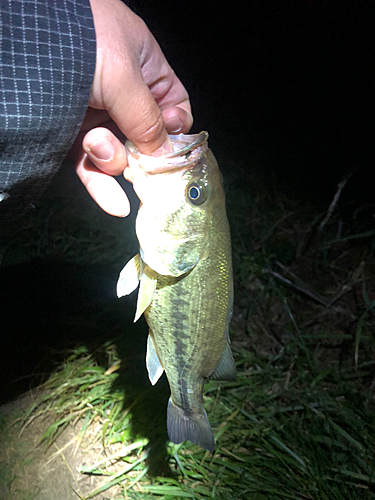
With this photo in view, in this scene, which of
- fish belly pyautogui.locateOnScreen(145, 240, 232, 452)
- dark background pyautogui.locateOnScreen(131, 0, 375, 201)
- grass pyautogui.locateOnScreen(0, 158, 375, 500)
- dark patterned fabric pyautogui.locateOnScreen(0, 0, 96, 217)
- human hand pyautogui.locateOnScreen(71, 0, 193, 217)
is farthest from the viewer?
dark background pyautogui.locateOnScreen(131, 0, 375, 201)

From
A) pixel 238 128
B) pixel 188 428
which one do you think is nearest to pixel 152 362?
pixel 188 428

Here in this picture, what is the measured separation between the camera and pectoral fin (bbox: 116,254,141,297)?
1.61m

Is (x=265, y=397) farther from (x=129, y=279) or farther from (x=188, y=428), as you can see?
(x=129, y=279)

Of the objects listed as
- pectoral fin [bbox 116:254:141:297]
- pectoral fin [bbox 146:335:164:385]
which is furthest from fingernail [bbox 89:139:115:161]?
pectoral fin [bbox 146:335:164:385]

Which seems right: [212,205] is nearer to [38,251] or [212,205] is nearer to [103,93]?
[103,93]

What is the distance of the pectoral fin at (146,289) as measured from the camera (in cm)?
151

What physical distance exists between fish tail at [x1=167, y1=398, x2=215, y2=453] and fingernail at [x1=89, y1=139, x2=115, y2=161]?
1311mm

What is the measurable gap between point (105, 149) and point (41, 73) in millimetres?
373

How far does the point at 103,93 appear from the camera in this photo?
1.34 m

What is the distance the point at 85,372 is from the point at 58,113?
2.06 m

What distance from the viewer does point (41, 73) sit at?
4.06 ft

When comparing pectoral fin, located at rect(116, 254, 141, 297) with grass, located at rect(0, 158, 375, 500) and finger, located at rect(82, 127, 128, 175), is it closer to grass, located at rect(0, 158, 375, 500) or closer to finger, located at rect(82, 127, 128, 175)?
finger, located at rect(82, 127, 128, 175)

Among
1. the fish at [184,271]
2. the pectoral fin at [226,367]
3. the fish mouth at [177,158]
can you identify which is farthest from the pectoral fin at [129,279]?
the pectoral fin at [226,367]

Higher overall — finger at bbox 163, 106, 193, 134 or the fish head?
finger at bbox 163, 106, 193, 134
